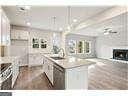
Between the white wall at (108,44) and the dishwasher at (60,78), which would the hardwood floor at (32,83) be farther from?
the white wall at (108,44)

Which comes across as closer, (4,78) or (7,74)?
(4,78)

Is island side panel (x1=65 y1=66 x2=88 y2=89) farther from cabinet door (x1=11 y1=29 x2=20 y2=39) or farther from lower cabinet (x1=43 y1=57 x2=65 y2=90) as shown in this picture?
cabinet door (x1=11 y1=29 x2=20 y2=39)

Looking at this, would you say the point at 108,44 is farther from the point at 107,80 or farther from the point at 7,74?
the point at 7,74

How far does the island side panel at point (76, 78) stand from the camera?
187 centimetres

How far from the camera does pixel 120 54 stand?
8.72m

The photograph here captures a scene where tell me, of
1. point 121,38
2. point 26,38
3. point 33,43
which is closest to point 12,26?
point 26,38

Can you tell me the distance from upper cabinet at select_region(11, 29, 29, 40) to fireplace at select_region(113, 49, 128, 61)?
252 inches

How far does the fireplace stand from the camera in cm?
830

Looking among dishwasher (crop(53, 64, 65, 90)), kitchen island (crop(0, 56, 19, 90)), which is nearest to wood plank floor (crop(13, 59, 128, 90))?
dishwasher (crop(53, 64, 65, 90))

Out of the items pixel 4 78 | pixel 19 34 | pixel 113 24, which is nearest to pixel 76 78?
pixel 4 78

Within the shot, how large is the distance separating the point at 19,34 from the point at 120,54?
22.6 ft

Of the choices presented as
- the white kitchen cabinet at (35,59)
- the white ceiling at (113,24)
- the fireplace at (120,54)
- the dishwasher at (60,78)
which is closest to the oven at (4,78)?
the dishwasher at (60,78)

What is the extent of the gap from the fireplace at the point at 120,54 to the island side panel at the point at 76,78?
717 cm
